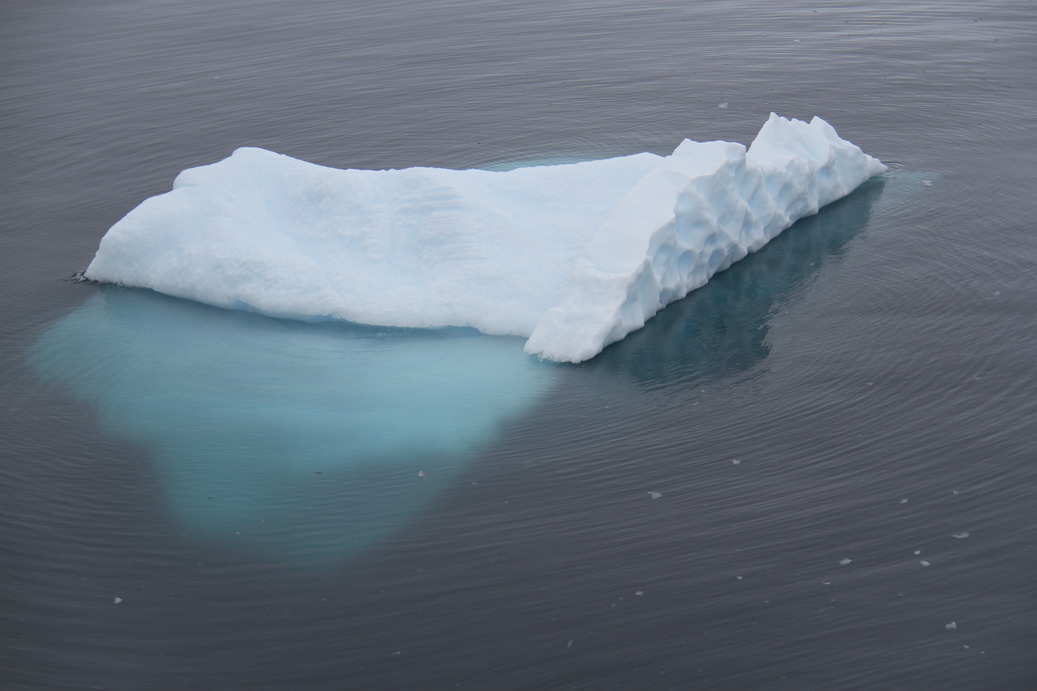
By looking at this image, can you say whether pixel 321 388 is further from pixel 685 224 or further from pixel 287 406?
pixel 685 224

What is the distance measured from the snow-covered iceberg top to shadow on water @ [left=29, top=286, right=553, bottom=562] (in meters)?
0.31

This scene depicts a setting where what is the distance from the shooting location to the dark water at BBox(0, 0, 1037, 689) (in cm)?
626

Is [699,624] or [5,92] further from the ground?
[5,92]

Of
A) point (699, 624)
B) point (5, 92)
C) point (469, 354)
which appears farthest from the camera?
point (5, 92)

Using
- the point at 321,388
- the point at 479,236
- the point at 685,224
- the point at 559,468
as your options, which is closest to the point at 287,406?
the point at 321,388

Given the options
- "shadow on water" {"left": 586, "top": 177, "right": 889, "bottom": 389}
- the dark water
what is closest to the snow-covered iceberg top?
"shadow on water" {"left": 586, "top": 177, "right": 889, "bottom": 389}

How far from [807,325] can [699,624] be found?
3982 millimetres

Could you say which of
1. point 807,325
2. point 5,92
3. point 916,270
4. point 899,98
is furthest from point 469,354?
point 5,92

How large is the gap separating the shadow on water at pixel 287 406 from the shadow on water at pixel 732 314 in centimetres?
97

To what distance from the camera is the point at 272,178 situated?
36.4ft

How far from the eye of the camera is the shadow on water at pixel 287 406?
7.62 metres

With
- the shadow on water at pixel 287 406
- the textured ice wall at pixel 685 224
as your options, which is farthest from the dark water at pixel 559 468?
the textured ice wall at pixel 685 224

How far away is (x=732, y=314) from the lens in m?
9.77

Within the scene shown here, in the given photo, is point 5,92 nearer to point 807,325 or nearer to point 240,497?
→ point 240,497
